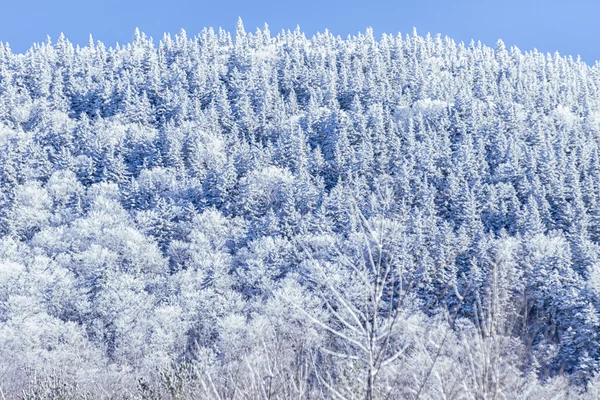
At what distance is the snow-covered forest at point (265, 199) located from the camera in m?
46.4

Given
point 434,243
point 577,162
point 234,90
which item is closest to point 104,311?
point 434,243

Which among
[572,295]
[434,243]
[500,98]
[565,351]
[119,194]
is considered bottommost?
[565,351]

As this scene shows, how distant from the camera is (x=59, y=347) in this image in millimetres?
56844

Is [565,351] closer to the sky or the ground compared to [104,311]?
closer to the ground

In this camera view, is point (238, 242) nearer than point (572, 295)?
No

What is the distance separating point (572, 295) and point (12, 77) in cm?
13781

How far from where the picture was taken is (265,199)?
320 feet

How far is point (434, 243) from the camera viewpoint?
72.5m

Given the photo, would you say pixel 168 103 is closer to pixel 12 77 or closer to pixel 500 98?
pixel 12 77

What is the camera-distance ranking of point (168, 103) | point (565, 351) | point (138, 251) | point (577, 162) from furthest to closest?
point (168, 103) → point (577, 162) → point (138, 251) → point (565, 351)

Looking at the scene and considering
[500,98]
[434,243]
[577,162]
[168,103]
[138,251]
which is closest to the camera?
[434,243]

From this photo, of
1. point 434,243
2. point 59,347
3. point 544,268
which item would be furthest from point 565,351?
point 59,347

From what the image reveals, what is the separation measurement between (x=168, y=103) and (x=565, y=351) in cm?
10797

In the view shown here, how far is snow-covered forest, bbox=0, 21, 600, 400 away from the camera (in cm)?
4641
